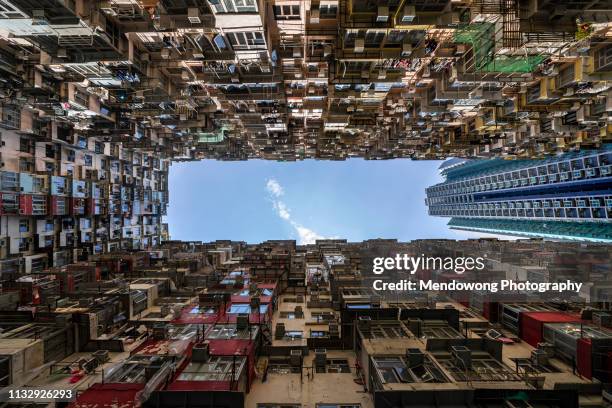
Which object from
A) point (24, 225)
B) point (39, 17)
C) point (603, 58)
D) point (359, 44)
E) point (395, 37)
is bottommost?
point (24, 225)

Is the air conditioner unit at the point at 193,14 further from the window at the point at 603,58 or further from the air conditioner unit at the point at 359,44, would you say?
the window at the point at 603,58

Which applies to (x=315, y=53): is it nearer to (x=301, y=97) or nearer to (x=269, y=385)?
(x=301, y=97)

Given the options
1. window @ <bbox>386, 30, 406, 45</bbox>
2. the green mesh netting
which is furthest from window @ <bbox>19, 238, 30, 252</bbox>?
the green mesh netting

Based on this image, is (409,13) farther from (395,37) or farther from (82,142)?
(82,142)

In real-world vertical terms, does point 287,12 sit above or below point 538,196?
above

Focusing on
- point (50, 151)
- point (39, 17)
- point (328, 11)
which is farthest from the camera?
point (50, 151)

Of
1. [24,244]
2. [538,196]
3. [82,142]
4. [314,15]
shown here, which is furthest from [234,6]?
[538,196]

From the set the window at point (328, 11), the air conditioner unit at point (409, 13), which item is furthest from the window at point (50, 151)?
the air conditioner unit at point (409, 13)

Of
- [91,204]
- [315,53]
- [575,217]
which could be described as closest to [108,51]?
[315,53]
